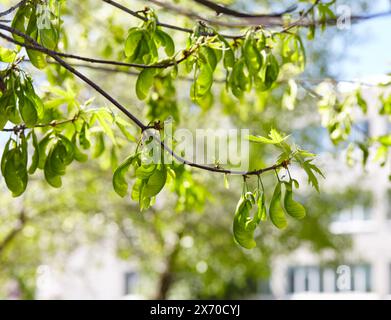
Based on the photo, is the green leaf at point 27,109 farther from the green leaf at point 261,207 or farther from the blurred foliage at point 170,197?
the blurred foliage at point 170,197

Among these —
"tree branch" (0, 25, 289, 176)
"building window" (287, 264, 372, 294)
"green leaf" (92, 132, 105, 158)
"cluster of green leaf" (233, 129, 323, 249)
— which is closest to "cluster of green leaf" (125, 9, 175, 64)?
"tree branch" (0, 25, 289, 176)

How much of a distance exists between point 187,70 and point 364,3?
335 inches

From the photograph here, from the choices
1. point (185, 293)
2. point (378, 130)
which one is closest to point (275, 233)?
point (185, 293)

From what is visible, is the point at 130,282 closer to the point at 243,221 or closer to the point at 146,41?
the point at 146,41

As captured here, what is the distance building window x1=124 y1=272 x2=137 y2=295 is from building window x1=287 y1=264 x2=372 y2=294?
4.54 metres

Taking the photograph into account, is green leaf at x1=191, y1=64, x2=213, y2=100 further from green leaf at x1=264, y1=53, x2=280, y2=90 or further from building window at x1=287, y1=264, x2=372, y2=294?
building window at x1=287, y1=264, x2=372, y2=294

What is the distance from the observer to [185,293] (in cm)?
1597

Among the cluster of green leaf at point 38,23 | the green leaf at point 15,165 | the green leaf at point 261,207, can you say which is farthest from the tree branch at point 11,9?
the green leaf at point 261,207

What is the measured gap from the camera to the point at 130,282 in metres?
20.4

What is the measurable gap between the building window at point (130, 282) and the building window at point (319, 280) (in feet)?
14.9

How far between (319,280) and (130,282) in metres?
5.83

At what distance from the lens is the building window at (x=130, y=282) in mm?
20234

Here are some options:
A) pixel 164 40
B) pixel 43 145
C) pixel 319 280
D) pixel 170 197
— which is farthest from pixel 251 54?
pixel 319 280

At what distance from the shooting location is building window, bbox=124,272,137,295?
20234 millimetres
